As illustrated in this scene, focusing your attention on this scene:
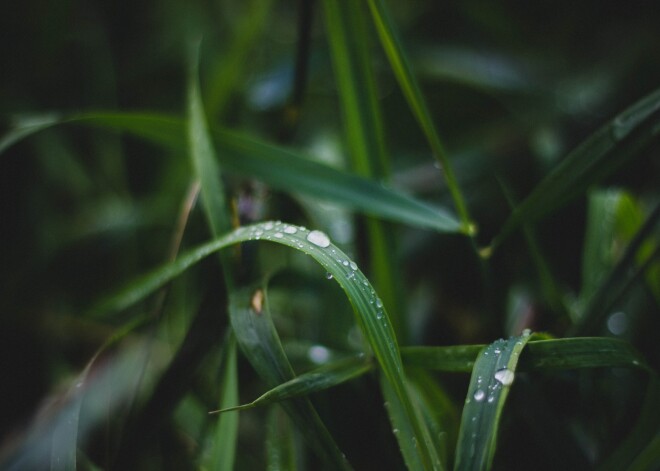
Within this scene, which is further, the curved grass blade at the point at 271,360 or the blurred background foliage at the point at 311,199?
the blurred background foliage at the point at 311,199

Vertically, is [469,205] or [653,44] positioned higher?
[653,44]

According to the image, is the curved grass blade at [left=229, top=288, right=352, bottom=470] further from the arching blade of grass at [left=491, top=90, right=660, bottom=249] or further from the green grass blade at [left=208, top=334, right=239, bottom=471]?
the arching blade of grass at [left=491, top=90, right=660, bottom=249]

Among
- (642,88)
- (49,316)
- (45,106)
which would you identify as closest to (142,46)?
(45,106)

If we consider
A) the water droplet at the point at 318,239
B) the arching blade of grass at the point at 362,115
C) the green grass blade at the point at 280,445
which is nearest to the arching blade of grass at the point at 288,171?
the arching blade of grass at the point at 362,115

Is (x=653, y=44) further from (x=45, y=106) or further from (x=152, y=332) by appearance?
(x=45, y=106)

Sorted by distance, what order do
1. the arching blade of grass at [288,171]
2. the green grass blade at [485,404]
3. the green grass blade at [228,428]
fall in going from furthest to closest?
1. the arching blade of grass at [288,171]
2. the green grass blade at [228,428]
3. the green grass blade at [485,404]

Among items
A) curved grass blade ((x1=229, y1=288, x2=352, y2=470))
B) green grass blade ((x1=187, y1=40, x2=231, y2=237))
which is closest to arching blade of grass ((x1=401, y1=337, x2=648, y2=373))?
curved grass blade ((x1=229, y1=288, x2=352, y2=470))

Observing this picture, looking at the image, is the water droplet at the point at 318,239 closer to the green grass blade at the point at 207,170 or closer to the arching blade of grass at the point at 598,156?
the green grass blade at the point at 207,170

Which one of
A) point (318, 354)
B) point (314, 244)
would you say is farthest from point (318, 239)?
point (318, 354)
